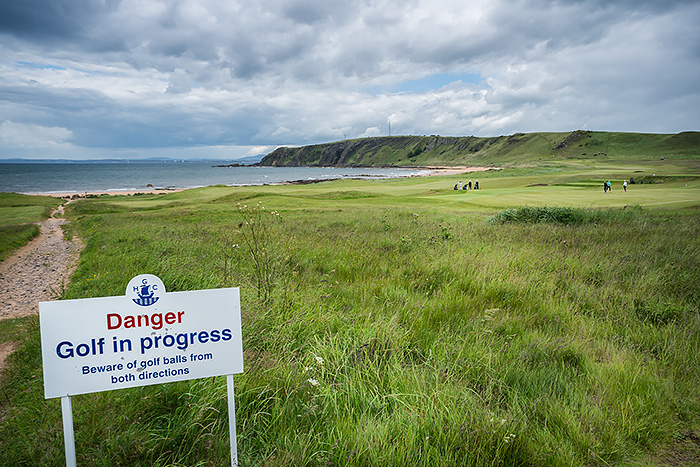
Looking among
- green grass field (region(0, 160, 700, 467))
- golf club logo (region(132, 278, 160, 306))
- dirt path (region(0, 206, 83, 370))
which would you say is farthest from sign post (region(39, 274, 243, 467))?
dirt path (region(0, 206, 83, 370))

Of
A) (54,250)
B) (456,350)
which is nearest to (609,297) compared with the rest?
(456,350)

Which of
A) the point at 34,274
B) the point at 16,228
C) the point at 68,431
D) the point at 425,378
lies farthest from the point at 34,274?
the point at 425,378

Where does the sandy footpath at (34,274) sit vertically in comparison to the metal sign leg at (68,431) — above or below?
below

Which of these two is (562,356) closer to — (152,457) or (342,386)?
(342,386)

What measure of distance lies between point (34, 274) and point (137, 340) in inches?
500

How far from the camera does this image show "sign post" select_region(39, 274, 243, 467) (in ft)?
7.71

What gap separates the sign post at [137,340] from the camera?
92.5 inches

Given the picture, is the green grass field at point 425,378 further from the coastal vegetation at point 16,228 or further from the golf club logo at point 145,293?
the coastal vegetation at point 16,228

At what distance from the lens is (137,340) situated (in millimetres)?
2486

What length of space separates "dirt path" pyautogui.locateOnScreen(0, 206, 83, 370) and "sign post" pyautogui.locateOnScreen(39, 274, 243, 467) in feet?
14.1

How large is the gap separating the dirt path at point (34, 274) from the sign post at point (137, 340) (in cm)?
430

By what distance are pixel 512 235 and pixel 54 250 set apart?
61.8 feet

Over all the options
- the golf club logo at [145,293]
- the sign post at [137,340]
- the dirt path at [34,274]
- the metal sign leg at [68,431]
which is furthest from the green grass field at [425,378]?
the dirt path at [34,274]

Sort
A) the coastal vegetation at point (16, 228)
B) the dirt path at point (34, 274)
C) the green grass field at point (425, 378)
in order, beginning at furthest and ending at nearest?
1. the coastal vegetation at point (16, 228)
2. the dirt path at point (34, 274)
3. the green grass field at point (425, 378)
